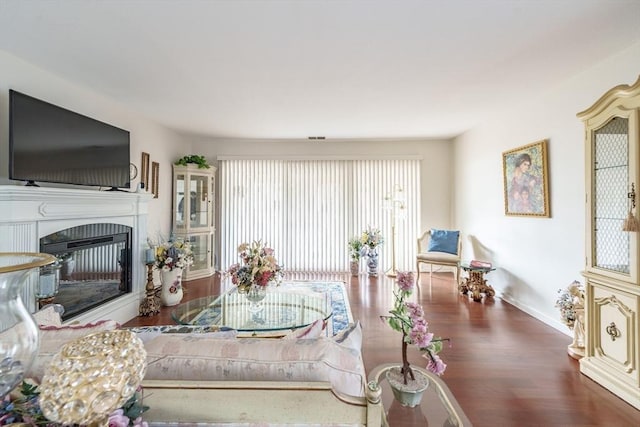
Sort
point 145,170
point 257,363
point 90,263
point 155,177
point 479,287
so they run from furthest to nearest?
point 155,177
point 145,170
point 479,287
point 90,263
point 257,363

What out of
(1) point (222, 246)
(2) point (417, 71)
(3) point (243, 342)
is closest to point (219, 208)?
(1) point (222, 246)

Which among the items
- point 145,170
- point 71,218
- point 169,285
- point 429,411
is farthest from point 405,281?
point 145,170

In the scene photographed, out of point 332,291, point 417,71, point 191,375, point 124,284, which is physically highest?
point 417,71

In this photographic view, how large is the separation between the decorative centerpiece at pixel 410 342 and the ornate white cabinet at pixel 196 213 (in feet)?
14.0

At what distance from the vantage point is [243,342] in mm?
1071

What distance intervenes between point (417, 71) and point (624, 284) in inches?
88.8

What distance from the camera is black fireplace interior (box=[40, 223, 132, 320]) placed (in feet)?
8.62

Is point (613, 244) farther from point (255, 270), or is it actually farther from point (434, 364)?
point (255, 270)

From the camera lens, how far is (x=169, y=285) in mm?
3625

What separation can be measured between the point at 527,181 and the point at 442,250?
5.69 ft

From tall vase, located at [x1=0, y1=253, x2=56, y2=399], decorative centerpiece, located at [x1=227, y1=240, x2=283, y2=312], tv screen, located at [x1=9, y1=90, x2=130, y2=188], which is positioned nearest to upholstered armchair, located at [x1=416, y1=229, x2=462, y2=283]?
decorative centerpiece, located at [x1=227, y1=240, x2=283, y2=312]

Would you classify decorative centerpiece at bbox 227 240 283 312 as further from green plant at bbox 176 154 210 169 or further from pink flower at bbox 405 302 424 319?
green plant at bbox 176 154 210 169

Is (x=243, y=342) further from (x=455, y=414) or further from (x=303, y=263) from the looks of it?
(x=303, y=263)

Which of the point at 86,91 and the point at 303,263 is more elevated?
the point at 86,91
